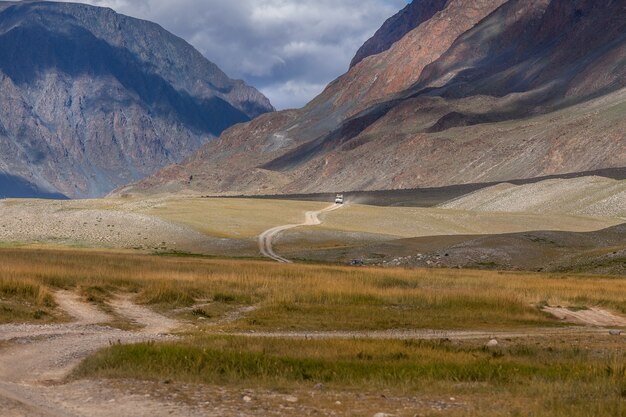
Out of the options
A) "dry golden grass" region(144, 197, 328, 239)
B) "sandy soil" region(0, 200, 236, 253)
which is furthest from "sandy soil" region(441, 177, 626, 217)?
"sandy soil" region(0, 200, 236, 253)

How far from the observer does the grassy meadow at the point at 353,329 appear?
57.6 ft

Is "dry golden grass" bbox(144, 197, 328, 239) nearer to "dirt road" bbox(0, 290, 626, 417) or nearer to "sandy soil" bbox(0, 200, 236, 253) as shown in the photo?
"sandy soil" bbox(0, 200, 236, 253)

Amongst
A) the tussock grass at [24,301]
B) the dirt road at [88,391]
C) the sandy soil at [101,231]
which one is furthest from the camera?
the sandy soil at [101,231]

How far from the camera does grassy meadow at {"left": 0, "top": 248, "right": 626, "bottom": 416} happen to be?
17.5 metres

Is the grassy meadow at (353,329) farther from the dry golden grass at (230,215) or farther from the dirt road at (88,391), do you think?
the dry golden grass at (230,215)

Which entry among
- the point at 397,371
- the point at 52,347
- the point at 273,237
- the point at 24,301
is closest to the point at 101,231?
the point at 273,237

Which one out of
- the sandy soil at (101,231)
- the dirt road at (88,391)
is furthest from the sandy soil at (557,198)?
the dirt road at (88,391)

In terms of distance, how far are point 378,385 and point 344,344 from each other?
4931 millimetres

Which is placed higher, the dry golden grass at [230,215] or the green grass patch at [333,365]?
the dry golden grass at [230,215]

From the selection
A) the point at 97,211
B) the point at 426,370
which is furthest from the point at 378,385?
the point at 97,211

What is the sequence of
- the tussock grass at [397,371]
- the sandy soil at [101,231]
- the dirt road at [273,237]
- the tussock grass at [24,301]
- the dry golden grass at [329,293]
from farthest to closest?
the sandy soil at [101,231]
the dirt road at [273,237]
the dry golden grass at [329,293]
the tussock grass at [24,301]
the tussock grass at [397,371]

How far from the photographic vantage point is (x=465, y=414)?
590 inches

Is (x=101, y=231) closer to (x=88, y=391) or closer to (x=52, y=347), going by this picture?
(x=52, y=347)

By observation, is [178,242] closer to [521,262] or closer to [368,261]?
[368,261]
